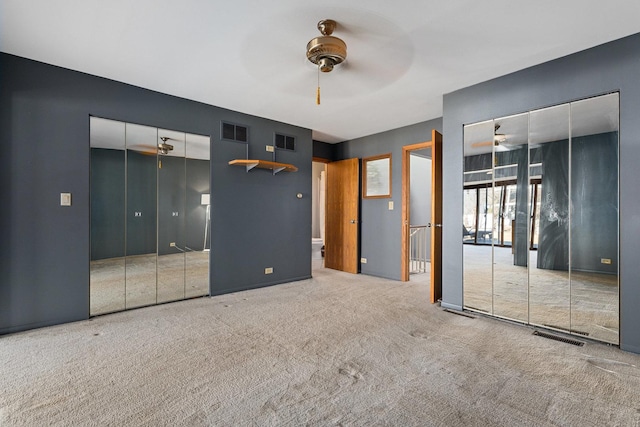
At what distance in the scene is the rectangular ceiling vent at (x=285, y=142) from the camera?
200 inches

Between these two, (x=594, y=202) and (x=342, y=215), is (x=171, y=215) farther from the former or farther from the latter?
(x=594, y=202)

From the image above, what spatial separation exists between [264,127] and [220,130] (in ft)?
2.45

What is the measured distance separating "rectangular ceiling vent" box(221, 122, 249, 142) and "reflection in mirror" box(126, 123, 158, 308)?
92cm

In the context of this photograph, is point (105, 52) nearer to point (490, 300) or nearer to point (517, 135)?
point (517, 135)

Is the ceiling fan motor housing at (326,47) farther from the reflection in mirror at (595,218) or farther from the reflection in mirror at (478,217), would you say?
the reflection in mirror at (595,218)

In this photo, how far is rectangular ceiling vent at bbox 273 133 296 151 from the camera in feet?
16.7

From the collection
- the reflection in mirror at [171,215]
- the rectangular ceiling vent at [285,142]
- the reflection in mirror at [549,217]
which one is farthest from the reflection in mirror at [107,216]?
the reflection in mirror at [549,217]

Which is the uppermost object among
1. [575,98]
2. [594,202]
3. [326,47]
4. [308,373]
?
[326,47]

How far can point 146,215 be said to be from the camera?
3873 mm

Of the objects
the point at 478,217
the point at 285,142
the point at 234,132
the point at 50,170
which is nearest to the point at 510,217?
the point at 478,217

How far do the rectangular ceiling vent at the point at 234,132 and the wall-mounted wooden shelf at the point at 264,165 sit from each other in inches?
14.6

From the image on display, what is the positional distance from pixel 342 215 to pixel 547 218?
3.62m

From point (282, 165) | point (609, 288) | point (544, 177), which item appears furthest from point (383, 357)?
point (282, 165)

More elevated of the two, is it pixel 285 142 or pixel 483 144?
pixel 285 142
